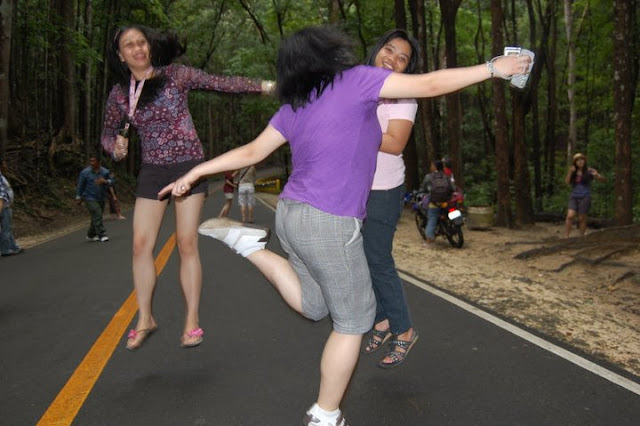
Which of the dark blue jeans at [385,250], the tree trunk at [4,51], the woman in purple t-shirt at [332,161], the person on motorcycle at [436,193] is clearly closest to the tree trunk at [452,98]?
the person on motorcycle at [436,193]

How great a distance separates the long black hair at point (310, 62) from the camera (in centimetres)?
243

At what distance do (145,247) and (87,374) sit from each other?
91 cm

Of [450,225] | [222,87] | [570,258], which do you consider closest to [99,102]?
[450,225]

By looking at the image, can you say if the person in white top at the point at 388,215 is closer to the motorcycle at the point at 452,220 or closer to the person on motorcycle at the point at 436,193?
the motorcycle at the point at 452,220

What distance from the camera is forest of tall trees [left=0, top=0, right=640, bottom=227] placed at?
561 inches

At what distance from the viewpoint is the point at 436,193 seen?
11.5 meters

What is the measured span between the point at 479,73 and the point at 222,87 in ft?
5.89

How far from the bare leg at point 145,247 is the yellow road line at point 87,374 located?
332mm

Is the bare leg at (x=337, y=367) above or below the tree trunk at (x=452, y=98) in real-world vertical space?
below

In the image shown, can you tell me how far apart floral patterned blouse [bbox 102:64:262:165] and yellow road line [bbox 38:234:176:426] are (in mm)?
1455

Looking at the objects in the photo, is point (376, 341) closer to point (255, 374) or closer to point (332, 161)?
point (255, 374)

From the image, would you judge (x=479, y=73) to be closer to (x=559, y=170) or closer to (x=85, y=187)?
(x=85, y=187)

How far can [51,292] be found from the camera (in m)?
6.62

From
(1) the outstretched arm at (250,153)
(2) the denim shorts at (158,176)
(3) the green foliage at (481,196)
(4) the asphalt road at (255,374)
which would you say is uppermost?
(1) the outstretched arm at (250,153)
